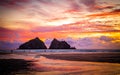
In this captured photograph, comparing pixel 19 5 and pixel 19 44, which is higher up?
pixel 19 5

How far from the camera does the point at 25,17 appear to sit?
5105mm

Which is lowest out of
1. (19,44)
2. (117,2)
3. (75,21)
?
(19,44)

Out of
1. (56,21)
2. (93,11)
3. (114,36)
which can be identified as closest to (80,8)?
(93,11)

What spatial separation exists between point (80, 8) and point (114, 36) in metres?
0.99

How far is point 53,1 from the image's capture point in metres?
4.93

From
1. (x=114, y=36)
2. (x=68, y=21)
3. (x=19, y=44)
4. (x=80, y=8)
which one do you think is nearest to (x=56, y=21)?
(x=68, y=21)

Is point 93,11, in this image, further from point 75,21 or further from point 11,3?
point 11,3

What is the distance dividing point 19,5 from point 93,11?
5.39 feet

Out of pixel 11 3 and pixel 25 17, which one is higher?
pixel 11 3

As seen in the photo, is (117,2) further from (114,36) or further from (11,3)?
(11,3)

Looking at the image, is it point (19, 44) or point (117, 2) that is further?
point (19, 44)

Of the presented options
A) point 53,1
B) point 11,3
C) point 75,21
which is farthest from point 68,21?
point 11,3

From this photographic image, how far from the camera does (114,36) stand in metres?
5.12

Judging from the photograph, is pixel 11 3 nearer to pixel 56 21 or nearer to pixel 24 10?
pixel 24 10
